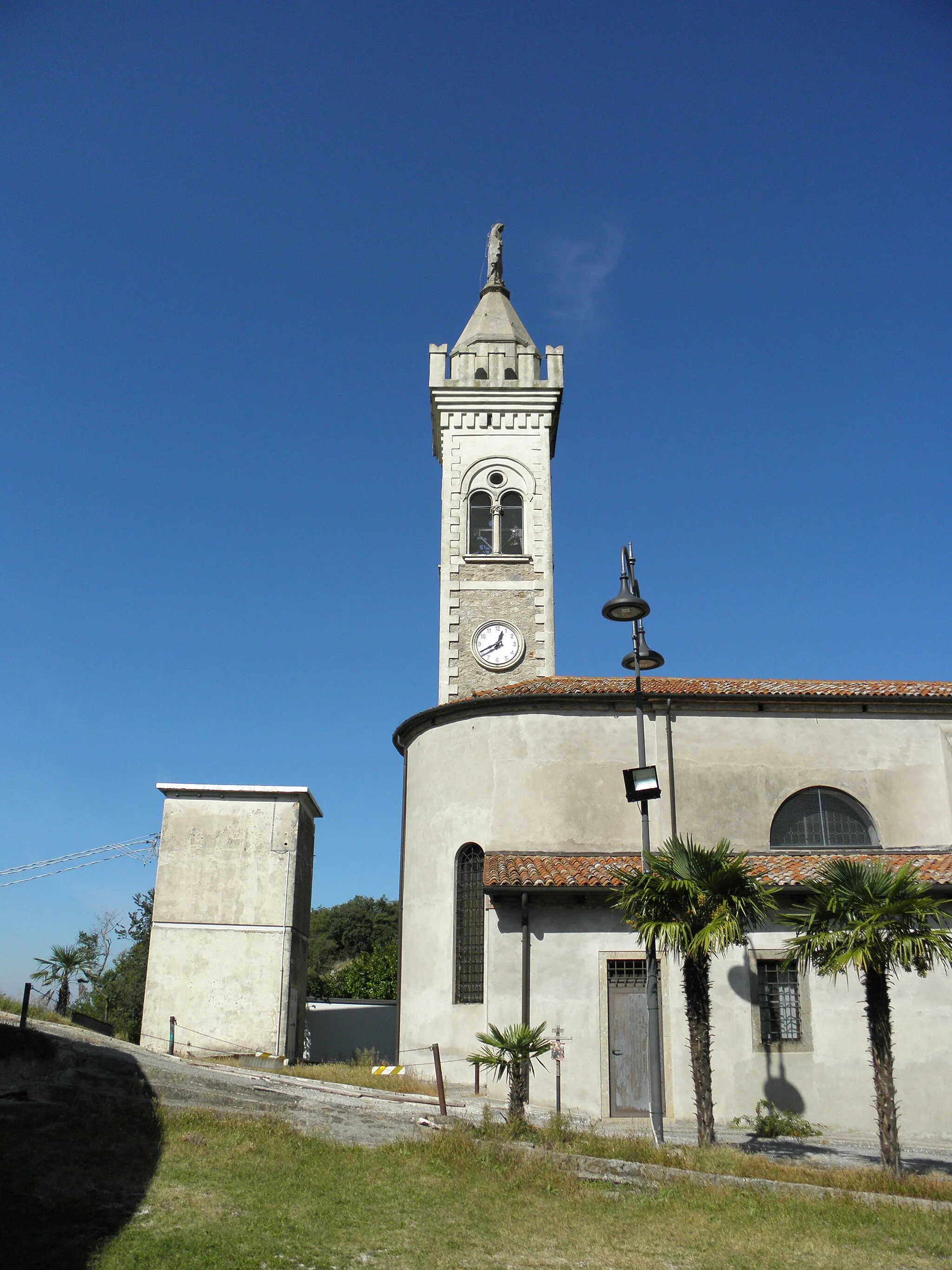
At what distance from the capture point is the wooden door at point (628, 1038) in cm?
1834

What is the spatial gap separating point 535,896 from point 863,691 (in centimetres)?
908

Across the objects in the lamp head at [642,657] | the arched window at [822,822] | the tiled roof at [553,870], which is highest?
the lamp head at [642,657]

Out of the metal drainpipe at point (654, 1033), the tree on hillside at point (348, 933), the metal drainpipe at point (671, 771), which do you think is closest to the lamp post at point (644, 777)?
the metal drainpipe at point (654, 1033)

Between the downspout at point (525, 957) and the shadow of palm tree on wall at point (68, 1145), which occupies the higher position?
the downspout at point (525, 957)

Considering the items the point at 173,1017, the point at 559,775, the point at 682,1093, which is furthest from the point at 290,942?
the point at 682,1093

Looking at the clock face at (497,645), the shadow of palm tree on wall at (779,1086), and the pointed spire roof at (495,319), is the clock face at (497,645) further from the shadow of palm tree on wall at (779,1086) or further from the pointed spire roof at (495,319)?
the shadow of palm tree on wall at (779,1086)

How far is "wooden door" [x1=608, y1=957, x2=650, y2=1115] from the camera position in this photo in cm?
1834

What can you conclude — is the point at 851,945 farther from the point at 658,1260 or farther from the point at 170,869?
the point at 170,869

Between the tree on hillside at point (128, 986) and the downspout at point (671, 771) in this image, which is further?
the tree on hillside at point (128, 986)

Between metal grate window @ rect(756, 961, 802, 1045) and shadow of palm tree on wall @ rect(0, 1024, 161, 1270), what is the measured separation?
35.9 ft

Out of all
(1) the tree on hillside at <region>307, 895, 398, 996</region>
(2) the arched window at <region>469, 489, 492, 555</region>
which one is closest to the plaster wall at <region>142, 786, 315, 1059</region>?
(2) the arched window at <region>469, 489, 492, 555</region>

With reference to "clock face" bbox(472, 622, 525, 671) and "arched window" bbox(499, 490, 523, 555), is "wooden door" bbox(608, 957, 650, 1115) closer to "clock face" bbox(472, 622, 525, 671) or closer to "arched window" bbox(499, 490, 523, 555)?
"clock face" bbox(472, 622, 525, 671)

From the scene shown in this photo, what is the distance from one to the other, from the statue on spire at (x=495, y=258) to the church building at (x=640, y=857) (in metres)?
21.1

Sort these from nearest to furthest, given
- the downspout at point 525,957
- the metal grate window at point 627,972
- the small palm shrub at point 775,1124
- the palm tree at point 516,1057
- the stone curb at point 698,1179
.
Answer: the stone curb at point 698,1179 → the palm tree at point 516,1057 → the small palm shrub at point 775,1124 → the downspout at point 525,957 → the metal grate window at point 627,972
